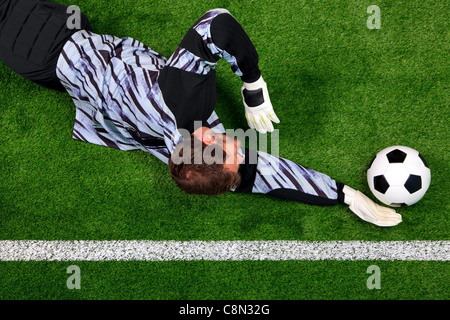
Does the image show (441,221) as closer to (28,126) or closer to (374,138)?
(374,138)

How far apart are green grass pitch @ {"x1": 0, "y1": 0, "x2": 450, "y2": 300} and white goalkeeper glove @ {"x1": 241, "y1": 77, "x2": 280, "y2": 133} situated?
0.24m

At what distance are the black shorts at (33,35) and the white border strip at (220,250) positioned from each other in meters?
1.35

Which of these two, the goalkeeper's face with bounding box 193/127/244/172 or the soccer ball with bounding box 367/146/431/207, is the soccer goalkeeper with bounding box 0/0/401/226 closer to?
the goalkeeper's face with bounding box 193/127/244/172

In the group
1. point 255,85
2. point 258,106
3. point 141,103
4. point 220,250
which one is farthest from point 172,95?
point 220,250

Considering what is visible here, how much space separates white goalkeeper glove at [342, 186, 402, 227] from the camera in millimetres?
2832

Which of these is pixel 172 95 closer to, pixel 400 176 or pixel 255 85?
pixel 255 85

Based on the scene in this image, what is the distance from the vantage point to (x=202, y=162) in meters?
2.09

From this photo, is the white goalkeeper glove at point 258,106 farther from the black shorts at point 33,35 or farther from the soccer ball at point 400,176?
the black shorts at point 33,35

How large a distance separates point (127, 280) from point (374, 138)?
2.27m

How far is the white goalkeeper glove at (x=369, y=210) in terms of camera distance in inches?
111

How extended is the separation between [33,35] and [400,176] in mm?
2772

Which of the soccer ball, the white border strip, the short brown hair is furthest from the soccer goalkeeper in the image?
the white border strip

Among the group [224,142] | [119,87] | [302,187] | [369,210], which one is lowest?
[369,210]

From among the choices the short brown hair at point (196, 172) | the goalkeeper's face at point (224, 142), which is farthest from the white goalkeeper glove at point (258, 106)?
the short brown hair at point (196, 172)
